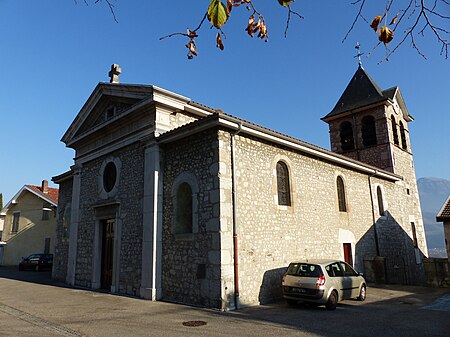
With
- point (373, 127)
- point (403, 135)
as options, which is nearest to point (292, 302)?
point (373, 127)

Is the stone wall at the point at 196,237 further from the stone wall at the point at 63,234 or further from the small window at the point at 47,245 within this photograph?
the small window at the point at 47,245

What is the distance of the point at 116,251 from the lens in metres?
11.7

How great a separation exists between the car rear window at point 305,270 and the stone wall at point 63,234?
11255mm

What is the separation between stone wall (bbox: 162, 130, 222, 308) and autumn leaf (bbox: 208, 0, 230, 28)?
6.94m

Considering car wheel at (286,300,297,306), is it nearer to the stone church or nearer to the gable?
the stone church

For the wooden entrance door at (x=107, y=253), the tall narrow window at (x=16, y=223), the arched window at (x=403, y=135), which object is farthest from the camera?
the tall narrow window at (x=16, y=223)

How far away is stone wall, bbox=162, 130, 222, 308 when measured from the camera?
8.82 metres

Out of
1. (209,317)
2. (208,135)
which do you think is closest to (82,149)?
(208,135)

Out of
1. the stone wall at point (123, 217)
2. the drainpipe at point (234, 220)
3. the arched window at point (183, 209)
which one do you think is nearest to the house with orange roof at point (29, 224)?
the stone wall at point (123, 217)

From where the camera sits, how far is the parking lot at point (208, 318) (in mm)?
6465

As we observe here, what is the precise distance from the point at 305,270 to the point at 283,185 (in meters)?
3.19

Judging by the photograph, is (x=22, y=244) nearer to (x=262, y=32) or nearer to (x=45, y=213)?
(x=45, y=213)

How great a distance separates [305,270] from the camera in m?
9.14

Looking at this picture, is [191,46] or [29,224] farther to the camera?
[29,224]
